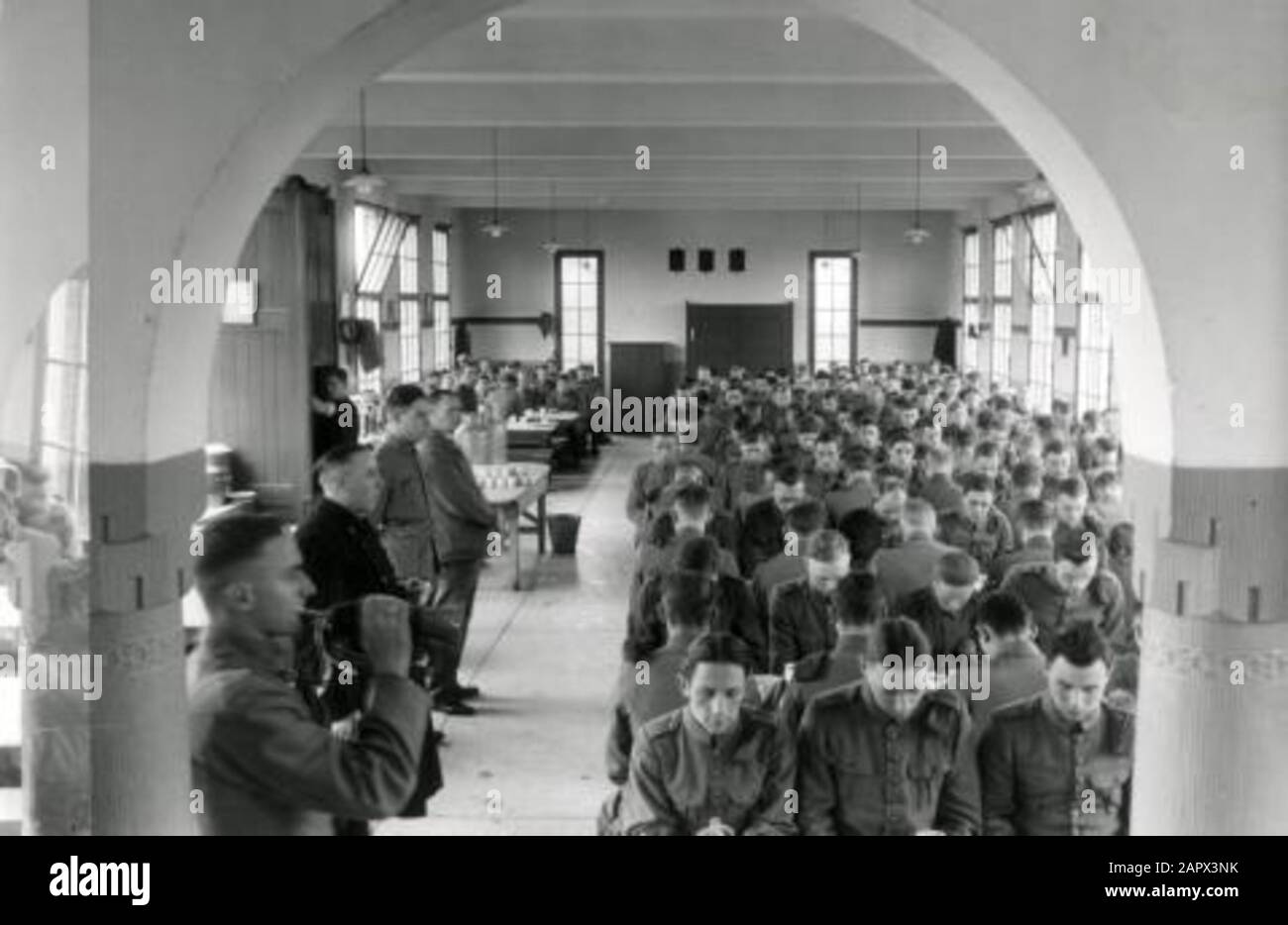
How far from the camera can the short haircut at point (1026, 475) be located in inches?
324

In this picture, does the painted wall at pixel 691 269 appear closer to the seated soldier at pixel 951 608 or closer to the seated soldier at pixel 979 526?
the seated soldier at pixel 979 526

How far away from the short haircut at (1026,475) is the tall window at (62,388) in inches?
190

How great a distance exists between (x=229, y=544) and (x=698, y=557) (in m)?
3.02

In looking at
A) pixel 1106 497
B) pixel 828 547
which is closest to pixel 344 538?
pixel 828 547

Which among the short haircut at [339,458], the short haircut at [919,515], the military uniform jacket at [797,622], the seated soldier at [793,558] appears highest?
the short haircut at [339,458]

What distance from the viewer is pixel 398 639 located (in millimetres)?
2910

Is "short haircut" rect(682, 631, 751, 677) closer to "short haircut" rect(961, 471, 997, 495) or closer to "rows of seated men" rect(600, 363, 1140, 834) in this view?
"rows of seated men" rect(600, 363, 1140, 834)

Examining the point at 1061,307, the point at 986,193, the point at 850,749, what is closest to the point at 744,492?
the point at 850,749

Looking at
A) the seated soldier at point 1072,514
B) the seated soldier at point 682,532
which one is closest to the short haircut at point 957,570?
the seated soldier at point 682,532

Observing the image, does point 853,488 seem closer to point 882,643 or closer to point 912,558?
point 912,558

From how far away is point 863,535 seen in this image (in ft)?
23.4

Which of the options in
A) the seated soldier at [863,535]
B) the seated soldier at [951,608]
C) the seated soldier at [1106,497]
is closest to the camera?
the seated soldier at [951,608]

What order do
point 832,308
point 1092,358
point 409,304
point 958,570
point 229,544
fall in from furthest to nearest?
1. point 832,308
2. point 409,304
3. point 1092,358
4. point 958,570
5. point 229,544
